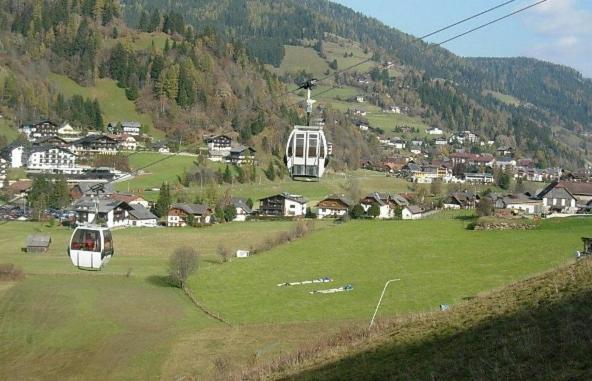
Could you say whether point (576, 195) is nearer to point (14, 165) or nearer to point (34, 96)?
point (14, 165)

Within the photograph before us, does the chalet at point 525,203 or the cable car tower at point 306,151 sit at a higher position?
the cable car tower at point 306,151

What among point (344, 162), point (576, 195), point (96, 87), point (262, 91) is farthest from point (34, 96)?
point (576, 195)

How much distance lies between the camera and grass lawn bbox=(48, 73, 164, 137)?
121519mm

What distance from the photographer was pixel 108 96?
127 meters

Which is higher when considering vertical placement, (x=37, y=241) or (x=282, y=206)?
(x=282, y=206)

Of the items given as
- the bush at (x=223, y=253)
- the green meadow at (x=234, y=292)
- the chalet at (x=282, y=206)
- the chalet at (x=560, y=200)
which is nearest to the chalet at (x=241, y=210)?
the chalet at (x=282, y=206)

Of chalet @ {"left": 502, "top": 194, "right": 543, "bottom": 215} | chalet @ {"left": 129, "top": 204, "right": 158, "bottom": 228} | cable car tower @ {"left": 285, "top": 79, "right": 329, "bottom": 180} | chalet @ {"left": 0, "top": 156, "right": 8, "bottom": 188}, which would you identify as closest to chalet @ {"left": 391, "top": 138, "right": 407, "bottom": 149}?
chalet @ {"left": 502, "top": 194, "right": 543, "bottom": 215}

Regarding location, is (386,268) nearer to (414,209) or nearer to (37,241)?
(37,241)

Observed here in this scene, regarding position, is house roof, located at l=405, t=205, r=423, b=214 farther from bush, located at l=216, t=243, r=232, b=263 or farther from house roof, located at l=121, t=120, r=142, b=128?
house roof, located at l=121, t=120, r=142, b=128

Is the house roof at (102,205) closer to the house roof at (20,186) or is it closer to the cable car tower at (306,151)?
the house roof at (20,186)

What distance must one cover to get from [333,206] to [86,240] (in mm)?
58051

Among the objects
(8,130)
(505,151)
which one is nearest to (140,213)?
(8,130)

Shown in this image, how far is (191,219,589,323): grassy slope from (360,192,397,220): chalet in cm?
1730

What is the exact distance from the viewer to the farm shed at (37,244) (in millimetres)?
53688
